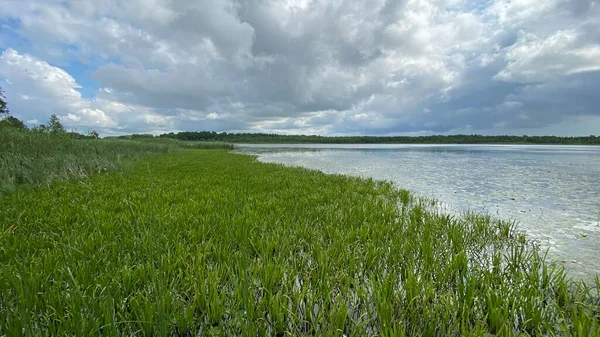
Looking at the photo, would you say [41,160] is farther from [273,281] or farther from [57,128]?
[273,281]

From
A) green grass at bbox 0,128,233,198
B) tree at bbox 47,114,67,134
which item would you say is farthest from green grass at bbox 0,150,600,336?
tree at bbox 47,114,67,134

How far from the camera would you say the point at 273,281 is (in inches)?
135

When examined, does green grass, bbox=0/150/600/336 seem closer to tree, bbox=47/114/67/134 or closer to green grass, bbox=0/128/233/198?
green grass, bbox=0/128/233/198

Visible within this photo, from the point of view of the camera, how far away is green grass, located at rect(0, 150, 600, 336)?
100 inches

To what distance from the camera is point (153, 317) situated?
270 centimetres

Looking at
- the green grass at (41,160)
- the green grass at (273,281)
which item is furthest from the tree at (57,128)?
the green grass at (273,281)

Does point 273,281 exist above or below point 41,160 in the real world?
below

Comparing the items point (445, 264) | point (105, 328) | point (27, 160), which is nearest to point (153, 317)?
point (105, 328)

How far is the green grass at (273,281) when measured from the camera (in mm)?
2551

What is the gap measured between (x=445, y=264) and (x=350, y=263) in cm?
137

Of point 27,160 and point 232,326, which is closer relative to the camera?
point 232,326

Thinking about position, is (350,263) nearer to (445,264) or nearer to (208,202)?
(445,264)

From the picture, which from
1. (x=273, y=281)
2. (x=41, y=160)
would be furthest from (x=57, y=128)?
(x=273, y=281)

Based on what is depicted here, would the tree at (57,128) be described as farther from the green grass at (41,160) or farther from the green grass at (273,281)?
the green grass at (273,281)
